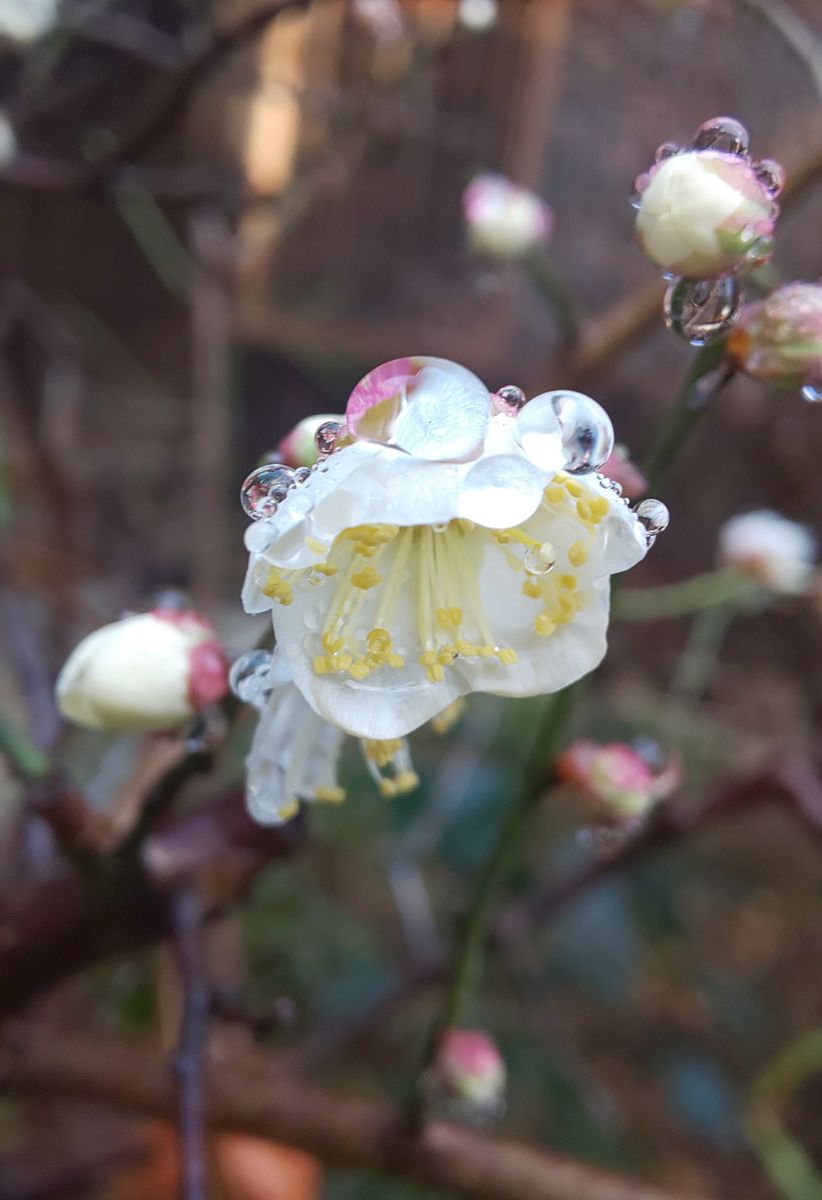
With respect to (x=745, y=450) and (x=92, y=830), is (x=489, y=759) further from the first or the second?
(x=92, y=830)

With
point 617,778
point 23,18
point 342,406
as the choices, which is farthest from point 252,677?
point 342,406

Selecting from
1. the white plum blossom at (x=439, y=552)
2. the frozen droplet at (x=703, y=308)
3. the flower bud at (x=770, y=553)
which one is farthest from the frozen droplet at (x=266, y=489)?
the flower bud at (x=770, y=553)

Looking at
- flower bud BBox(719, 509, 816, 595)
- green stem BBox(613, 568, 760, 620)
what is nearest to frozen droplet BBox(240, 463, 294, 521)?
green stem BBox(613, 568, 760, 620)

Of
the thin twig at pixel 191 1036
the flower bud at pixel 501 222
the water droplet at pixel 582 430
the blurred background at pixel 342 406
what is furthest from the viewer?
the blurred background at pixel 342 406

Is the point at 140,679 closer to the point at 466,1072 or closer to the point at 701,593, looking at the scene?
the point at 466,1072

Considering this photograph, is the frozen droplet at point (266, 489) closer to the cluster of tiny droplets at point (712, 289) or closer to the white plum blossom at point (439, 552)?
the white plum blossom at point (439, 552)

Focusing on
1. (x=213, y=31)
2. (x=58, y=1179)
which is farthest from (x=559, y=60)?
(x=58, y=1179)
